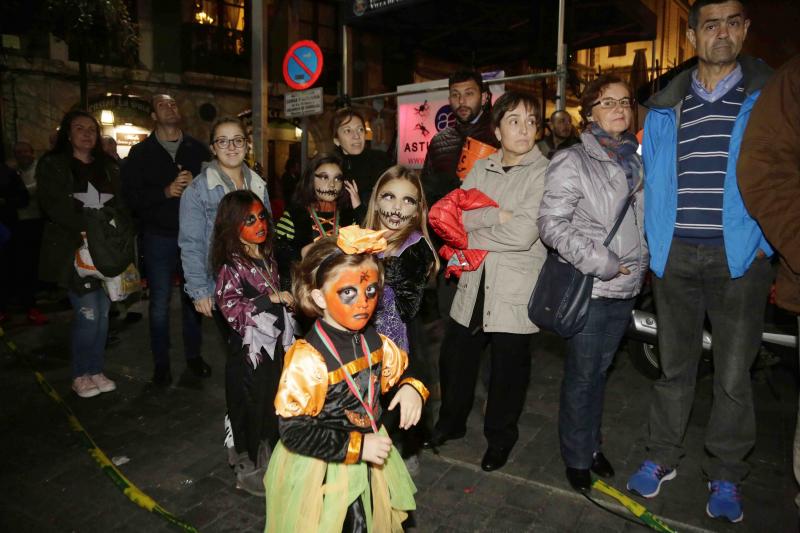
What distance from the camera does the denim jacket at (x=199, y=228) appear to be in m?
3.57

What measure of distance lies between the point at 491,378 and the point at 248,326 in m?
1.41

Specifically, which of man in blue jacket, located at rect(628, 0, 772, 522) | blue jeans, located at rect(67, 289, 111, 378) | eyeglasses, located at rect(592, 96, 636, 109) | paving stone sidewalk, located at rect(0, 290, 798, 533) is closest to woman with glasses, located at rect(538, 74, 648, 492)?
eyeglasses, located at rect(592, 96, 636, 109)

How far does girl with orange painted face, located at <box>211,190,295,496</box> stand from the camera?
316 centimetres

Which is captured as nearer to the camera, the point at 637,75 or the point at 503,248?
the point at 503,248

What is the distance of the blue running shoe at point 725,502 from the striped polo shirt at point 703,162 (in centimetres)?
124

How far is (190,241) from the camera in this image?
11.8 ft

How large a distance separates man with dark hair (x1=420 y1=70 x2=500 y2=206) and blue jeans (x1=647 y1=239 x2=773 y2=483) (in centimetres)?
171

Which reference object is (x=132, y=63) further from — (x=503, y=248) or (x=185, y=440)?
(x=503, y=248)

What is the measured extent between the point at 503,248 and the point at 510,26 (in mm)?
8876

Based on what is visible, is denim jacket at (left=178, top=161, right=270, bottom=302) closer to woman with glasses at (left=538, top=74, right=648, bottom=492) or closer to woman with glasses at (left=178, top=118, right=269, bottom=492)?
woman with glasses at (left=178, top=118, right=269, bottom=492)

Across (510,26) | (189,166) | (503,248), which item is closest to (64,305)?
(189,166)

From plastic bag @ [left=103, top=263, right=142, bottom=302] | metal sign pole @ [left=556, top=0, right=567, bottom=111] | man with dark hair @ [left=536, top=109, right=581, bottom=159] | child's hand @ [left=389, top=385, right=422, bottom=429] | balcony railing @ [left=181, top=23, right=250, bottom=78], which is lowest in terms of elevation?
child's hand @ [left=389, top=385, right=422, bottom=429]

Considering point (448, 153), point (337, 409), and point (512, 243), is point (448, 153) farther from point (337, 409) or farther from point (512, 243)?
point (337, 409)

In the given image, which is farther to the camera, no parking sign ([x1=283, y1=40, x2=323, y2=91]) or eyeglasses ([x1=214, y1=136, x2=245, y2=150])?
no parking sign ([x1=283, y1=40, x2=323, y2=91])
